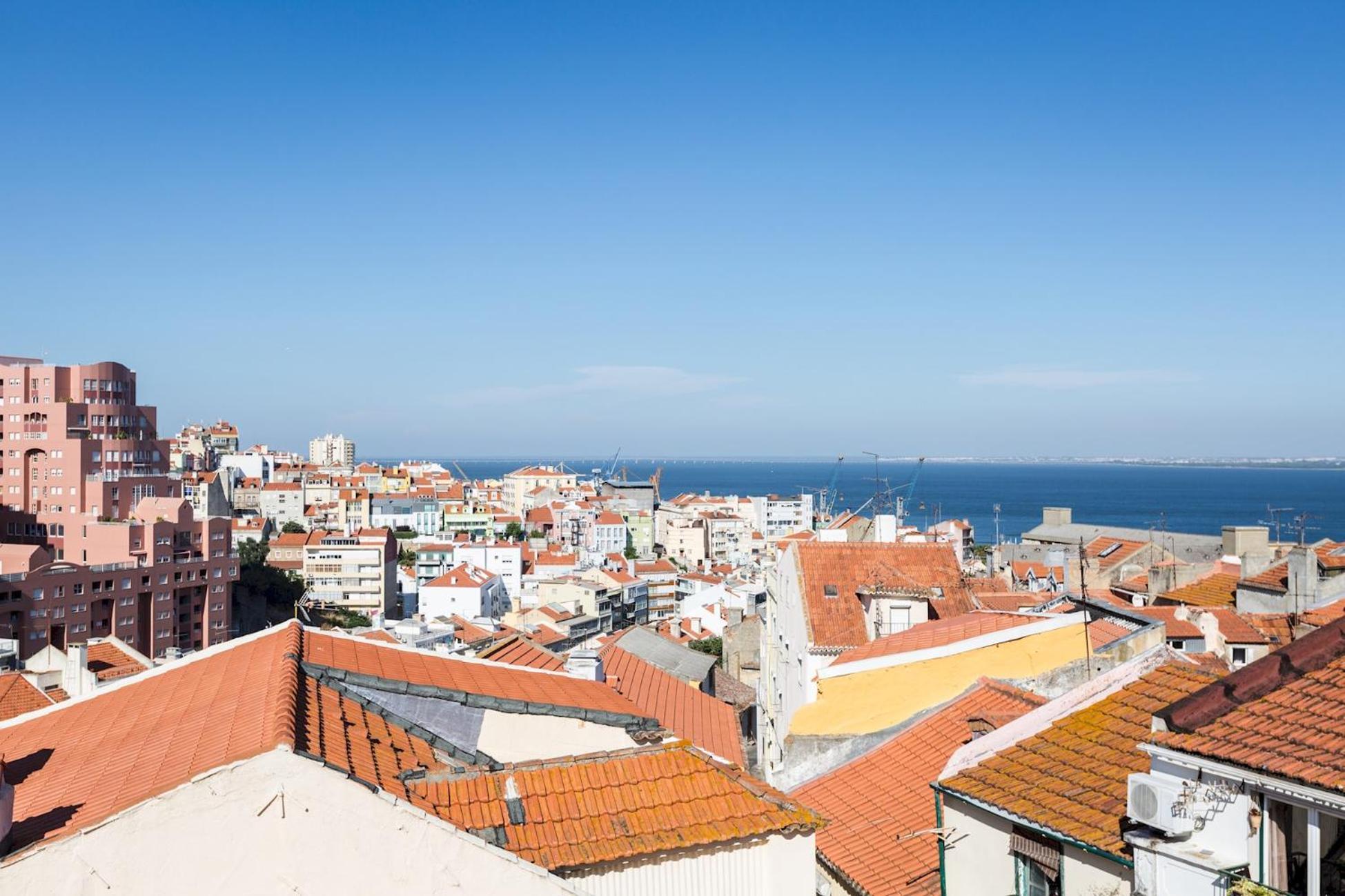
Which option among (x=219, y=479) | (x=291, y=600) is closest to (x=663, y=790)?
(x=291, y=600)

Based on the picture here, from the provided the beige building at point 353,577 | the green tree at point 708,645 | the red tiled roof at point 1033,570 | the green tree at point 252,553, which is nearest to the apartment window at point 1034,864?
the green tree at point 708,645

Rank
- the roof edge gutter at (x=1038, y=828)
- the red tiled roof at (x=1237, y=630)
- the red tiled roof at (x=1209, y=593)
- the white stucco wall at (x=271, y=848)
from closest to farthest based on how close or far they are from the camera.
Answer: the white stucco wall at (x=271, y=848) → the roof edge gutter at (x=1038, y=828) → the red tiled roof at (x=1237, y=630) → the red tiled roof at (x=1209, y=593)

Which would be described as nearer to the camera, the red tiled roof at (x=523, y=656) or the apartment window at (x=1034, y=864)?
the apartment window at (x=1034, y=864)

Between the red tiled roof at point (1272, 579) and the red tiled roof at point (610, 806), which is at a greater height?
the red tiled roof at point (610, 806)

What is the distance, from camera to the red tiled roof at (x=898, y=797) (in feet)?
24.0

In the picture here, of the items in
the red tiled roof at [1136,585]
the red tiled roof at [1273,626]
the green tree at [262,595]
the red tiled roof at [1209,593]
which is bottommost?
the green tree at [262,595]

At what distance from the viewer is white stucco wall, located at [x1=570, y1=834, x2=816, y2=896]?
5.67 meters

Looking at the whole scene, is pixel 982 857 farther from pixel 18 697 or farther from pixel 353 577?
pixel 353 577

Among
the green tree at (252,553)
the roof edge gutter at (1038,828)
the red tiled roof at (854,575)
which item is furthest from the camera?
the green tree at (252,553)

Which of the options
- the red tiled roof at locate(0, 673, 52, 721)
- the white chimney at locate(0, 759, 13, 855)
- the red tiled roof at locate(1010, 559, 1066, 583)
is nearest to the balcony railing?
the white chimney at locate(0, 759, 13, 855)

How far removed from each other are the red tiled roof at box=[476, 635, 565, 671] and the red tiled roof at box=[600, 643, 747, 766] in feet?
1.94

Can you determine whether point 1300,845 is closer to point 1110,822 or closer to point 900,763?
point 1110,822

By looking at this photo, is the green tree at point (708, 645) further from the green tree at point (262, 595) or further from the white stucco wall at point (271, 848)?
the white stucco wall at point (271, 848)

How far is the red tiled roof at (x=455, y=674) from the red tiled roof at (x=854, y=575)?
6.96 meters
